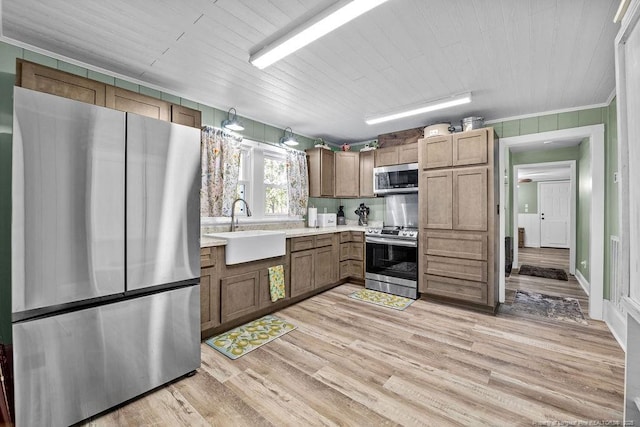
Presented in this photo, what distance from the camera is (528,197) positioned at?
29.7ft

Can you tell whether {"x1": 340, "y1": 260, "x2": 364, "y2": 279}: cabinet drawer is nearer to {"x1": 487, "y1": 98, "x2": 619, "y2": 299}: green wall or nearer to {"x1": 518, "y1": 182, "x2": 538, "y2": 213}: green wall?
{"x1": 487, "y1": 98, "x2": 619, "y2": 299}: green wall

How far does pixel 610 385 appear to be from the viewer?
1911 mm

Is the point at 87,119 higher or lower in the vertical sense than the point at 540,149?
lower

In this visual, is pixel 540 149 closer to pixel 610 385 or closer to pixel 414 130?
pixel 414 130

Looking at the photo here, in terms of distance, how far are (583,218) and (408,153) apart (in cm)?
316

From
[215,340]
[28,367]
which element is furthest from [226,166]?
[28,367]

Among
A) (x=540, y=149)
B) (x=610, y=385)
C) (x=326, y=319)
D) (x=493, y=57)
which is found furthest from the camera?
(x=540, y=149)

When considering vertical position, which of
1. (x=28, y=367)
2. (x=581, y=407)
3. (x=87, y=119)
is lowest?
(x=581, y=407)

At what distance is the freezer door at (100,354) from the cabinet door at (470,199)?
10.0 feet

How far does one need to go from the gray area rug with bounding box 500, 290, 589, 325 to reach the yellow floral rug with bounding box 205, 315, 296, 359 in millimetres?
2710

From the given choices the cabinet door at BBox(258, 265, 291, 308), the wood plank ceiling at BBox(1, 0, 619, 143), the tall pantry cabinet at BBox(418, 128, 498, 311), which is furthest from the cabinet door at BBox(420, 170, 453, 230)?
the cabinet door at BBox(258, 265, 291, 308)

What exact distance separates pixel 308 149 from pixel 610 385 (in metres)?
4.17

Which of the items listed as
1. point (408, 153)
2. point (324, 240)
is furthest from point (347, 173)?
point (324, 240)

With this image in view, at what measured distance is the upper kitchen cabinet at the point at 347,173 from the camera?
15.4 ft
